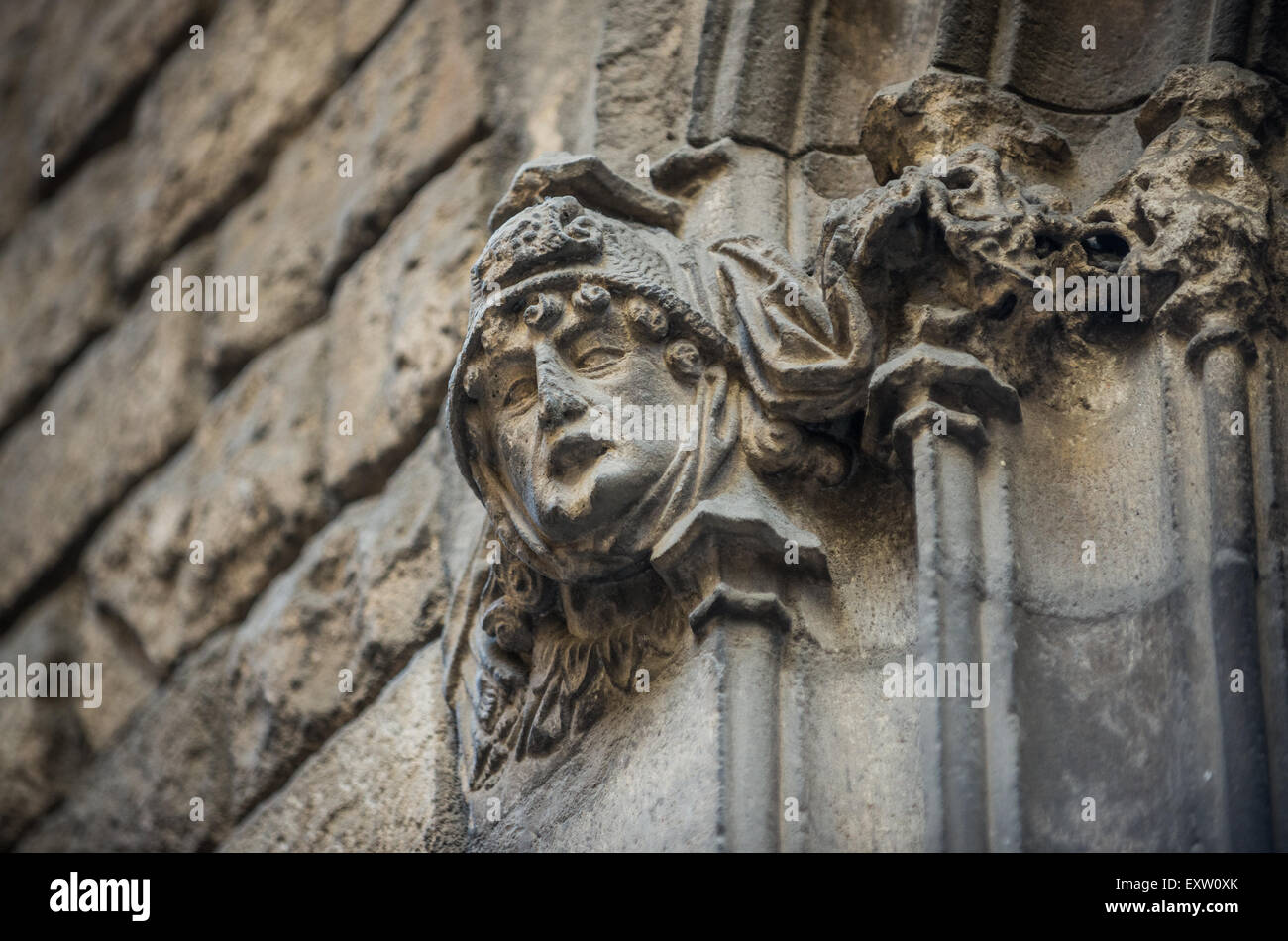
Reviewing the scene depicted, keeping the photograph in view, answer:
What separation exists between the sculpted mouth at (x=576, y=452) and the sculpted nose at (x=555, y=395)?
26 millimetres

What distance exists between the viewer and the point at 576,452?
7.93ft

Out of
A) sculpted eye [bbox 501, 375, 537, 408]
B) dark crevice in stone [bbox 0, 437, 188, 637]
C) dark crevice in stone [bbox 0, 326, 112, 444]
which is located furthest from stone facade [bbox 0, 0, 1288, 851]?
dark crevice in stone [bbox 0, 326, 112, 444]

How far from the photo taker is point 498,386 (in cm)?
254

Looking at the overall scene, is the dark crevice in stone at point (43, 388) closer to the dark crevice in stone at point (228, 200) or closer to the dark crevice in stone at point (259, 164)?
the dark crevice in stone at point (228, 200)

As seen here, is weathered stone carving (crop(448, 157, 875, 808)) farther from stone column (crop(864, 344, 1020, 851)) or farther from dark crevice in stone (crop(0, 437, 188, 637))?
dark crevice in stone (crop(0, 437, 188, 637))

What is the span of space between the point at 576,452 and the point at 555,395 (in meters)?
0.07

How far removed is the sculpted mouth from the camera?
2410 millimetres

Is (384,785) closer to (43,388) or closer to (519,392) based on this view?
(519,392)

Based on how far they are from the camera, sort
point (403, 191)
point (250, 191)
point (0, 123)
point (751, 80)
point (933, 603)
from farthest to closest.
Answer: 1. point (0, 123)
2. point (250, 191)
3. point (403, 191)
4. point (751, 80)
5. point (933, 603)

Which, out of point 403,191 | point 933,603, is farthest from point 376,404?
point 933,603

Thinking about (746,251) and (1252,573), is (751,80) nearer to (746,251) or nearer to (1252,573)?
(746,251)

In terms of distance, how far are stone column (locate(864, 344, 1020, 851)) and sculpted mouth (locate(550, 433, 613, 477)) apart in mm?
305

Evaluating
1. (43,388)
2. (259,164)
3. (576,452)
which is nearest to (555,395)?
(576,452)

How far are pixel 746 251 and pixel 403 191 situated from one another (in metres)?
1.07
